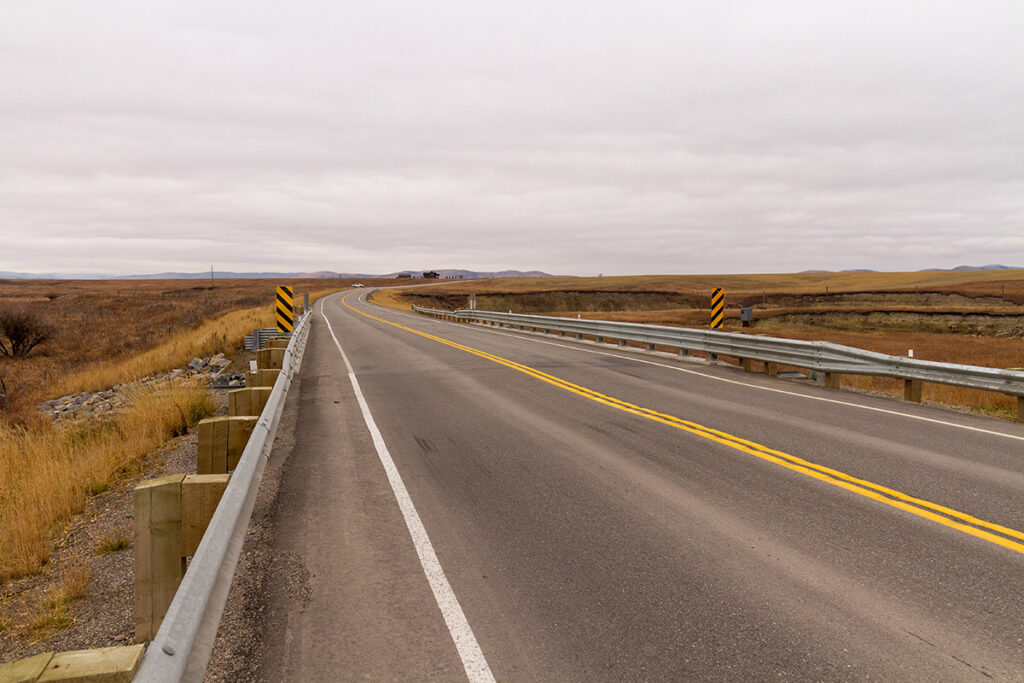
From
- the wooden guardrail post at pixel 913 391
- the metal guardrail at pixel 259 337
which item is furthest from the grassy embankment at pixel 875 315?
the metal guardrail at pixel 259 337

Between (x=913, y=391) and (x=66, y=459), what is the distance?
13.1 meters

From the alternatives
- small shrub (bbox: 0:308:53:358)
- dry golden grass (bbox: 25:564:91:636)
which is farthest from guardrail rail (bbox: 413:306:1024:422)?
small shrub (bbox: 0:308:53:358)

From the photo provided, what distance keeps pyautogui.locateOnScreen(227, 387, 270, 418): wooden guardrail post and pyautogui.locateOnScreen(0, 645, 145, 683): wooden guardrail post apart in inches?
211

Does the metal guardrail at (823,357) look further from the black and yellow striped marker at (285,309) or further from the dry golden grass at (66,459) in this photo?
the dry golden grass at (66,459)

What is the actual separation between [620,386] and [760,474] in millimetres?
5973

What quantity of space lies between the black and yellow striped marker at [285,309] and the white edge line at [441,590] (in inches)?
483

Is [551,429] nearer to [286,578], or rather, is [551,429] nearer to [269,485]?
[269,485]

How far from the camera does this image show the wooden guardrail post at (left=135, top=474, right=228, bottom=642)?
346 cm

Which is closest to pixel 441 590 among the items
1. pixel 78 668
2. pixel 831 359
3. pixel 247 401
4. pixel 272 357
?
pixel 78 668

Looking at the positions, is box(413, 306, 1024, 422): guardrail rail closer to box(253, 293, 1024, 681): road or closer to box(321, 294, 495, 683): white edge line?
box(253, 293, 1024, 681): road

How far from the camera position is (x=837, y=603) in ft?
12.8

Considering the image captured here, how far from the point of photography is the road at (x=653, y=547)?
3.39 meters

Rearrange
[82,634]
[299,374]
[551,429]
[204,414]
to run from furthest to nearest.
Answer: [299,374], [204,414], [551,429], [82,634]

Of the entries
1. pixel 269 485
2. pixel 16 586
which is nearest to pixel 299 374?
pixel 269 485
